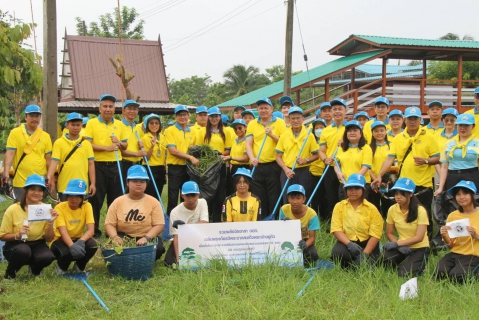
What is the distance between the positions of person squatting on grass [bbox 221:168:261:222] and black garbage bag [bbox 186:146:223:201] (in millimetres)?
1267

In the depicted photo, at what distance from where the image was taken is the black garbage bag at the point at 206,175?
26.5 feet

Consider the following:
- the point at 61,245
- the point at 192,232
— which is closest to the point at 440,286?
the point at 192,232

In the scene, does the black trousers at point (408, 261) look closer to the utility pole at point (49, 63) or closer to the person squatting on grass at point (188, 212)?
the person squatting on grass at point (188, 212)

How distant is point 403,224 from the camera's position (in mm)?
6059

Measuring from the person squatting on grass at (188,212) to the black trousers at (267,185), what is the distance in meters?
1.69

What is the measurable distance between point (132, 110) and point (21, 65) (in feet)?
7.66

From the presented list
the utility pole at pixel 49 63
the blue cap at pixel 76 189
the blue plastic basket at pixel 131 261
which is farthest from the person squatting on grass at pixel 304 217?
the utility pole at pixel 49 63

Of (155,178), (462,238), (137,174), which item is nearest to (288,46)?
(155,178)

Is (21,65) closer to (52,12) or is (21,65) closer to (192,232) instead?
(192,232)

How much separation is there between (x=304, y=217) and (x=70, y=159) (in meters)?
3.24

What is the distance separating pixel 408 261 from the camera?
591 cm

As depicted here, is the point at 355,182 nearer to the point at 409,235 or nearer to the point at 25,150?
the point at 409,235

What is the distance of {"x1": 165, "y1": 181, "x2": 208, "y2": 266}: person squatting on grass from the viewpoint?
6.43 metres

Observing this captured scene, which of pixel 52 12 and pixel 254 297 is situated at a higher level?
pixel 52 12
